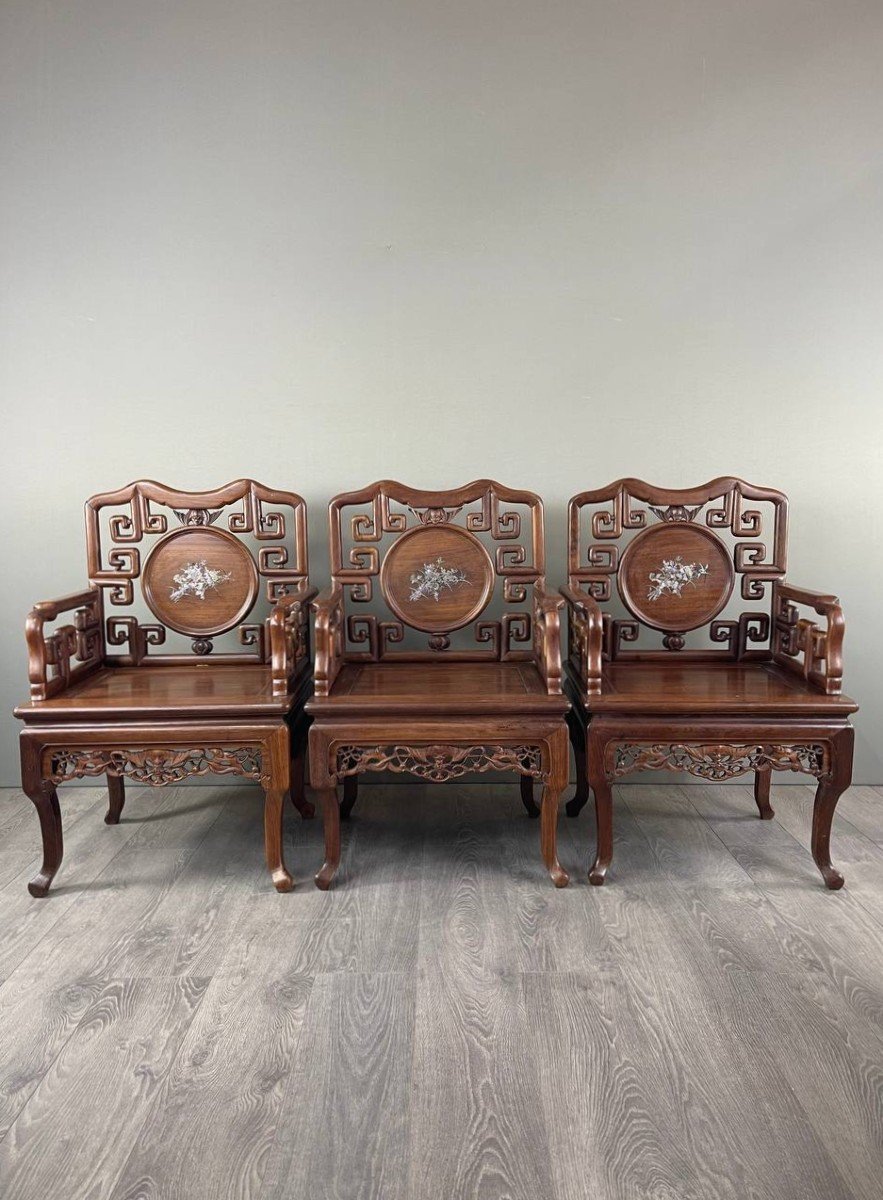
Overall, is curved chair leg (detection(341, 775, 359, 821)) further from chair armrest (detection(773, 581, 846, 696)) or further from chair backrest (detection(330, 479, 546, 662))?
chair armrest (detection(773, 581, 846, 696))

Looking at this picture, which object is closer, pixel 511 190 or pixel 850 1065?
pixel 850 1065

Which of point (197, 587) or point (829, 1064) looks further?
point (197, 587)

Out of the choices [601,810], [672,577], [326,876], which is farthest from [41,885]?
[672,577]

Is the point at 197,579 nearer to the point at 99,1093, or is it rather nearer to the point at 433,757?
the point at 433,757

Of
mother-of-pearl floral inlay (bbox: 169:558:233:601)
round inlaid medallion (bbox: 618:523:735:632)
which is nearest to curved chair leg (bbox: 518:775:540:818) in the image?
round inlaid medallion (bbox: 618:523:735:632)

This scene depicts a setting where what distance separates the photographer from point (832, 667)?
2057 millimetres

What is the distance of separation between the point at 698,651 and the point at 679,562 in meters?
0.27

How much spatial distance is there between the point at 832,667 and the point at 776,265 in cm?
132

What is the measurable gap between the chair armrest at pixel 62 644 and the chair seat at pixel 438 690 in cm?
67

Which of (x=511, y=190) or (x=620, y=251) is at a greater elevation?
(x=511, y=190)

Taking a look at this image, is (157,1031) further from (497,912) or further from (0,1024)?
(497,912)

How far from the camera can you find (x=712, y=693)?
6.90 feet

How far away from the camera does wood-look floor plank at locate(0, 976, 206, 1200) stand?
1.23m

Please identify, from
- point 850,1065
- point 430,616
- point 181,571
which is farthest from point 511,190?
point 850,1065
